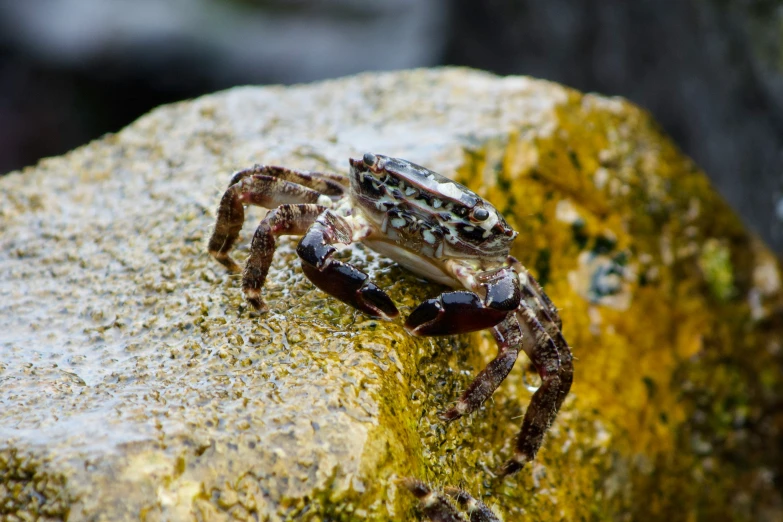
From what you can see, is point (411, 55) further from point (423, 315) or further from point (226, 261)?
point (423, 315)

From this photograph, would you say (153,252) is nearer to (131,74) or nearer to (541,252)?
(541,252)

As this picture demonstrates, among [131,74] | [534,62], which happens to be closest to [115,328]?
[534,62]

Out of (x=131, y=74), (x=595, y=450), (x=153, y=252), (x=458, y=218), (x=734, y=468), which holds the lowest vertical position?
(x=131, y=74)

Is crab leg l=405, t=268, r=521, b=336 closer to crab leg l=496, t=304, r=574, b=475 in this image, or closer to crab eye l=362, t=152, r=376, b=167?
crab leg l=496, t=304, r=574, b=475

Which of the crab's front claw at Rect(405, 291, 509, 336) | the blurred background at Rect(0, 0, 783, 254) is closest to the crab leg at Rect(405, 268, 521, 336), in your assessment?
the crab's front claw at Rect(405, 291, 509, 336)

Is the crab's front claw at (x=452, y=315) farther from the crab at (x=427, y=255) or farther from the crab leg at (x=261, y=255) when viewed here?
the crab leg at (x=261, y=255)

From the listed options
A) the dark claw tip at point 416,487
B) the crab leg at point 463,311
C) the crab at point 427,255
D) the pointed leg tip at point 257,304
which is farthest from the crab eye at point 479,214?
the dark claw tip at point 416,487
